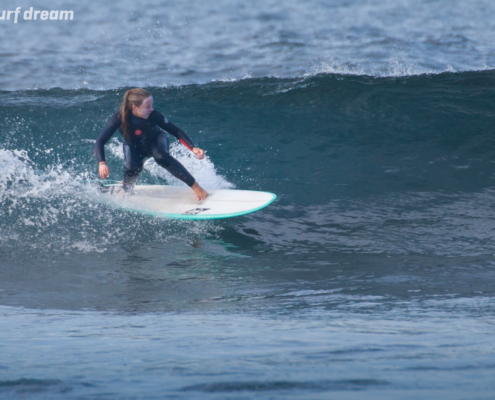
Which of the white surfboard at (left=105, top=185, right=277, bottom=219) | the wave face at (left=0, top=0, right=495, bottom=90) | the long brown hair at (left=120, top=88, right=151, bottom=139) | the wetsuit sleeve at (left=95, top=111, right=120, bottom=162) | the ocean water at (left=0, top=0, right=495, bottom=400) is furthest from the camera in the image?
the wave face at (left=0, top=0, right=495, bottom=90)

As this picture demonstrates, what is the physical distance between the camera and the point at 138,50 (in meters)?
28.0

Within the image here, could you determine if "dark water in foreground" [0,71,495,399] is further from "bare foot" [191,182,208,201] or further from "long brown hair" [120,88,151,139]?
"long brown hair" [120,88,151,139]

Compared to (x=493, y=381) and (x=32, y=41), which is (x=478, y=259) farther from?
(x=32, y=41)

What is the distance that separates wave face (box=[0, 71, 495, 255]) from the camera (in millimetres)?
5910

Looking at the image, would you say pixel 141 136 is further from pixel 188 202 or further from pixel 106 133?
pixel 188 202

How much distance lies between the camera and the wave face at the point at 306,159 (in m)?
5.91

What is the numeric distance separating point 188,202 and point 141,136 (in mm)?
991

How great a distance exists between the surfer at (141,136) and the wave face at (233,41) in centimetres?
1706

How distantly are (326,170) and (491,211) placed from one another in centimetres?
240

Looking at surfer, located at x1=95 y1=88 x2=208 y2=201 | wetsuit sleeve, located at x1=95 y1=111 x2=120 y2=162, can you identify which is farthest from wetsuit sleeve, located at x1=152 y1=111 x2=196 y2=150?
wetsuit sleeve, located at x1=95 y1=111 x2=120 y2=162

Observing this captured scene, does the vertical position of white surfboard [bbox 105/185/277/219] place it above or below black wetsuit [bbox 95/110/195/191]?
below

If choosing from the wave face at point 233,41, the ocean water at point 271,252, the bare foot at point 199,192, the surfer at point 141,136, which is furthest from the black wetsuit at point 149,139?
the wave face at point 233,41

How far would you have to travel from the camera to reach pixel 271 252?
18.0 ft

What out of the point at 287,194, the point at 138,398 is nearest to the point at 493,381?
the point at 138,398
